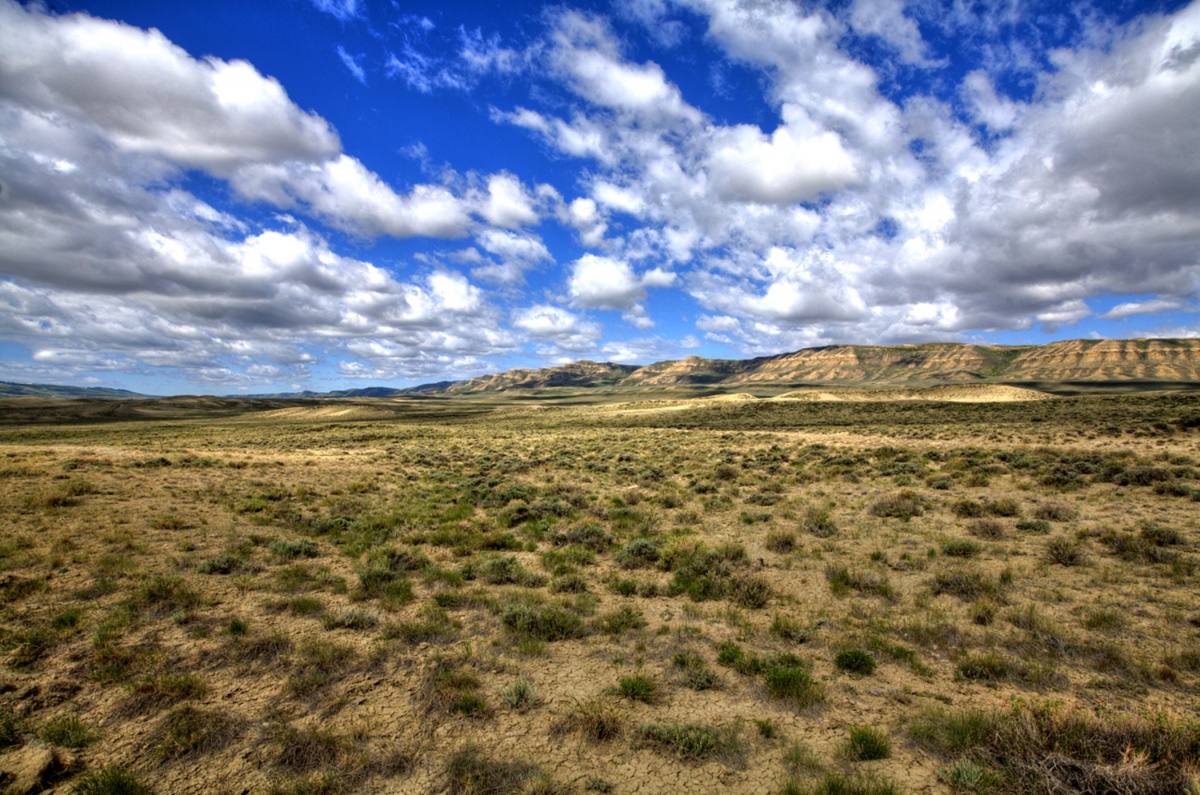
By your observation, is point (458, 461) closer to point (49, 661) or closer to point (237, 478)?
point (237, 478)

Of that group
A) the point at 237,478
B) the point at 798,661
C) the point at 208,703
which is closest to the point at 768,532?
the point at 798,661

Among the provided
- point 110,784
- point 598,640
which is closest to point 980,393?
point 598,640

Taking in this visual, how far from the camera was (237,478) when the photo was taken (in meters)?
18.6

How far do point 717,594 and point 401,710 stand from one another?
5788 millimetres

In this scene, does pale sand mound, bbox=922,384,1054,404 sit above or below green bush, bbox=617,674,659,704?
above

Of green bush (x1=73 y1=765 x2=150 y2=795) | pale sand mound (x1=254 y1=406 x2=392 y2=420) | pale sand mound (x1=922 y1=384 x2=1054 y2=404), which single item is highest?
pale sand mound (x1=922 y1=384 x2=1054 y2=404)

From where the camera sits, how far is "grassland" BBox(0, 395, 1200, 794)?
4.90 meters

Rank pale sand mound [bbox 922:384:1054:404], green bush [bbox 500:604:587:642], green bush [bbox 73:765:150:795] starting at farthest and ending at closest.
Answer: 1. pale sand mound [bbox 922:384:1054:404]
2. green bush [bbox 500:604:587:642]
3. green bush [bbox 73:765:150:795]

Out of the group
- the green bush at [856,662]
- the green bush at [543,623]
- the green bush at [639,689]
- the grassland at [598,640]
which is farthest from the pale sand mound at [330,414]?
the green bush at [856,662]

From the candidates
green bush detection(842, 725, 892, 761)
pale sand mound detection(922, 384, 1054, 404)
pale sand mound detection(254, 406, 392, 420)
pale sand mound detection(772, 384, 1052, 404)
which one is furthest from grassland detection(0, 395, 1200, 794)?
pale sand mound detection(254, 406, 392, 420)

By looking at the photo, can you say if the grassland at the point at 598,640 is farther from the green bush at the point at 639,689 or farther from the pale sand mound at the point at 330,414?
the pale sand mound at the point at 330,414

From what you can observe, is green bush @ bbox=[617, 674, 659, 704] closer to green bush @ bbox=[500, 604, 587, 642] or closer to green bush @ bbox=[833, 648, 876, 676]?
green bush @ bbox=[500, 604, 587, 642]

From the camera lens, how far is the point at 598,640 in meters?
7.69

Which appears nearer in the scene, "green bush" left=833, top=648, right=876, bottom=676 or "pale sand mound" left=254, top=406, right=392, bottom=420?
"green bush" left=833, top=648, right=876, bottom=676
